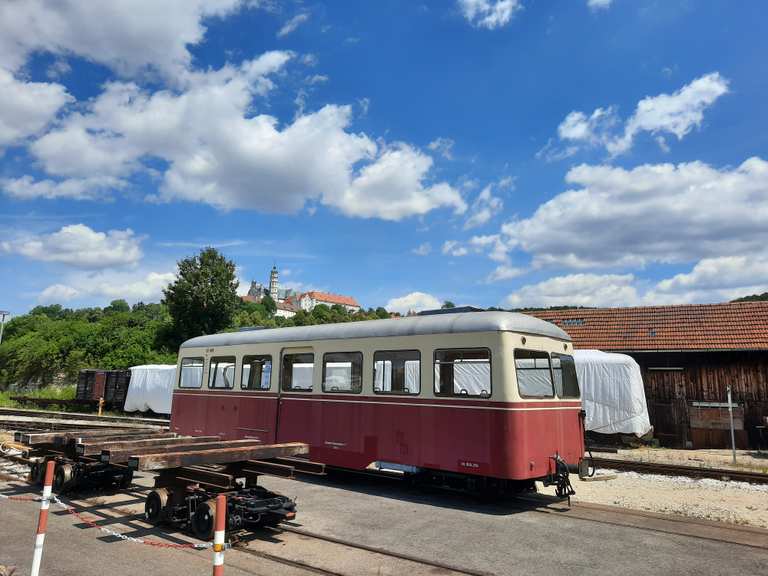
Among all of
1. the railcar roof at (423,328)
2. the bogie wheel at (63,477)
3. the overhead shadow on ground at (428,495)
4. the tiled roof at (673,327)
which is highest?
the tiled roof at (673,327)

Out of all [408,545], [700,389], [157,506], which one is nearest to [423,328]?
[408,545]

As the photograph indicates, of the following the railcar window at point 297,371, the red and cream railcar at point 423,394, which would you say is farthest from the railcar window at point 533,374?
the railcar window at point 297,371

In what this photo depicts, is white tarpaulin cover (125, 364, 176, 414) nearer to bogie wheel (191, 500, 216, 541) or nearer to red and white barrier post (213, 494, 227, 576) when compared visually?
bogie wheel (191, 500, 216, 541)

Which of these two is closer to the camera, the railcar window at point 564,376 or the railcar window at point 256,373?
the railcar window at point 564,376

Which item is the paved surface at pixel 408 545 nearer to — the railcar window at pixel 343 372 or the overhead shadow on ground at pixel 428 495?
the overhead shadow on ground at pixel 428 495

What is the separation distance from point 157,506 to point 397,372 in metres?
4.78

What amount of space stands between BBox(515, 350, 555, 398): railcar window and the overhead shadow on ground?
1.98 metres

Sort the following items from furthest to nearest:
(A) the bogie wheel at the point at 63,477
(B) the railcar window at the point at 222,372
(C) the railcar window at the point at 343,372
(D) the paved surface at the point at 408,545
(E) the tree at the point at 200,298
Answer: (E) the tree at the point at 200,298 → (B) the railcar window at the point at 222,372 → (C) the railcar window at the point at 343,372 → (A) the bogie wheel at the point at 63,477 → (D) the paved surface at the point at 408,545

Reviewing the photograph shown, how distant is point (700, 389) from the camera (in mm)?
21078

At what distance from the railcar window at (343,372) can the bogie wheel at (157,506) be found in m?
4.20

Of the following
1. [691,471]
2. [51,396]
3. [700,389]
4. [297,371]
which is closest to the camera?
[297,371]

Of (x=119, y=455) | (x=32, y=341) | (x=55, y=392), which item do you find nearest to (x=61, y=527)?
(x=119, y=455)

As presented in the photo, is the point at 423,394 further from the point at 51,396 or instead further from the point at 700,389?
the point at 51,396

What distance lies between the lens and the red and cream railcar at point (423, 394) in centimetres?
895
